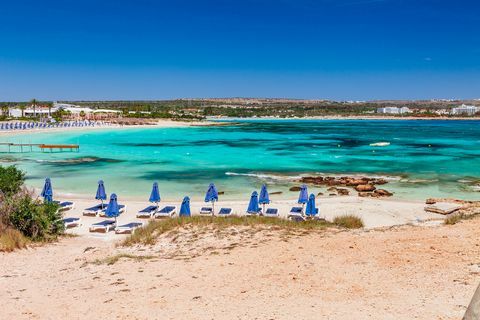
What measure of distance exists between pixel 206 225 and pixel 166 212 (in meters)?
5.55

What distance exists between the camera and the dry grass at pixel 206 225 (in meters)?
12.8

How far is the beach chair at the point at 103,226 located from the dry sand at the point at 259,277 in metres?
3.41

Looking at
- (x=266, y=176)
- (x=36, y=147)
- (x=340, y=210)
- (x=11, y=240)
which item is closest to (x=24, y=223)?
(x=11, y=240)

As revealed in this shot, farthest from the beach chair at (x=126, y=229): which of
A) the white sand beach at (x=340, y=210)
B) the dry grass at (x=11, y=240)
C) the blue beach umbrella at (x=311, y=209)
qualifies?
the blue beach umbrella at (x=311, y=209)

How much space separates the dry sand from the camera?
694cm

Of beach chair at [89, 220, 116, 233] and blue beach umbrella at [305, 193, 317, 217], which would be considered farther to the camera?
blue beach umbrella at [305, 193, 317, 217]

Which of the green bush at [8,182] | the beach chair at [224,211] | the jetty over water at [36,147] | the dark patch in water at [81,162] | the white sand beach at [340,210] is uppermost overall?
the green bush at [8,182]

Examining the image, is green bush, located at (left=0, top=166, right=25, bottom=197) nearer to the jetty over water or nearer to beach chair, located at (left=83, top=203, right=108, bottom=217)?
beach chair, located at (left=83, top=203, right=108, bottom=217)

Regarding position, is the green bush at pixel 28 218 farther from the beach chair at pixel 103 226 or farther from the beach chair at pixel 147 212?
the beach chair at pixel 147 212

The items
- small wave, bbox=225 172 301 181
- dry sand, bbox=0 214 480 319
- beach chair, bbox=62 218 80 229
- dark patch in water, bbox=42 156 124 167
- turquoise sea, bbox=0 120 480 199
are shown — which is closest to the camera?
dry sand, bbox=0 214 480 319

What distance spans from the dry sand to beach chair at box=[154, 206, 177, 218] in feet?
18.1

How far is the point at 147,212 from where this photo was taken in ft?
60.4

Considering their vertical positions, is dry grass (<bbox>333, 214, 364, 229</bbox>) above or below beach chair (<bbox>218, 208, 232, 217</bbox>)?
above

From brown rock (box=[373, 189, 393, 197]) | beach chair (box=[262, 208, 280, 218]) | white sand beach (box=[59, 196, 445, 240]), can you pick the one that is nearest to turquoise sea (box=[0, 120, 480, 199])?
brown rock (box=[373, 189, 393, 197])
